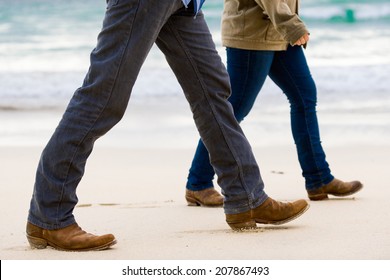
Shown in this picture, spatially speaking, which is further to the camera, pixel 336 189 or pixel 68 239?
pixel 336 189

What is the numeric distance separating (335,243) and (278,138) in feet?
13.6

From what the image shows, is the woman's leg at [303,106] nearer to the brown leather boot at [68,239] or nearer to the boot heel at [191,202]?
the boot heel at [191,202]

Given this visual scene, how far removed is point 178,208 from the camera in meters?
4.80

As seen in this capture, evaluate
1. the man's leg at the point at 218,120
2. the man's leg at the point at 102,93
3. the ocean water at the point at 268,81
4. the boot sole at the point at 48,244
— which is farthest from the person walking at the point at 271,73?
the ocean water at the point at 268,81

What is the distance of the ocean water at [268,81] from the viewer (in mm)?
9711

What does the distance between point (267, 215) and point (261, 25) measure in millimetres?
1166

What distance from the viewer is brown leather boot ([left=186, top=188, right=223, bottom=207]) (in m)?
4.75

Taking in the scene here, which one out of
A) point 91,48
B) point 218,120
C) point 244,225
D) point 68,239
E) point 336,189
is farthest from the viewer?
point 91,48

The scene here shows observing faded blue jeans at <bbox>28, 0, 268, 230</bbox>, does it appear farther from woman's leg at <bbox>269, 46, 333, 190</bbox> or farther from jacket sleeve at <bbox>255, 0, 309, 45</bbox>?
woman's leg at <bbox>269, 46, 333, 190</bbox>

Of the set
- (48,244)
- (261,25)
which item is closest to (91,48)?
(261,25)

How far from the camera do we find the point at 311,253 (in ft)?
11.0

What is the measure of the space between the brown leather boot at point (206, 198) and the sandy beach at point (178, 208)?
61 mm

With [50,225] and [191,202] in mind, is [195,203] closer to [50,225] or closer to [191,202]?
[191,202]

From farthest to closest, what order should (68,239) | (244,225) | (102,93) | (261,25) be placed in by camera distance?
(261,25)
(244,225)
(68,239)
(102,93)
